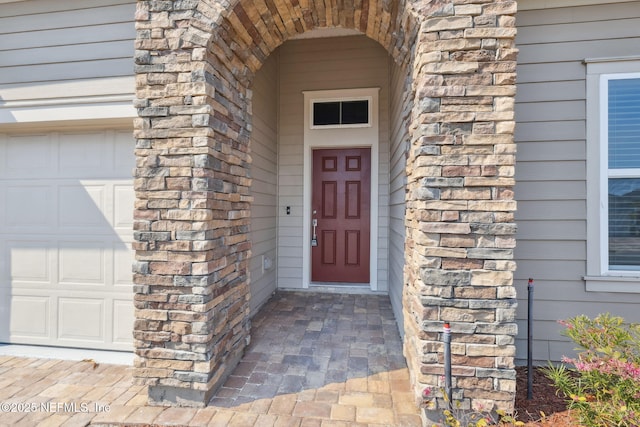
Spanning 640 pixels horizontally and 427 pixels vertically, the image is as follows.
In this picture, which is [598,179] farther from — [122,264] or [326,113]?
[122,264]

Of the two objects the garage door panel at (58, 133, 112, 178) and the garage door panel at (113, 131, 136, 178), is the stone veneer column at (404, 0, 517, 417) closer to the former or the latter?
the garage door panel at (113, 131, 136, 178)

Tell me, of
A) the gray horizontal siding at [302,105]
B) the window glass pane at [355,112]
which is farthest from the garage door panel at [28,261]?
the window glass pane at [355,112]

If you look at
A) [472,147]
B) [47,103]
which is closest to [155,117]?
[47,103]

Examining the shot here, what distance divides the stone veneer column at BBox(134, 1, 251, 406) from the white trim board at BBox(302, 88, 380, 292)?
2.21 metres

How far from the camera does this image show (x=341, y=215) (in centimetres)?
409

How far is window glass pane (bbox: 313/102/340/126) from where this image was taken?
401 centimetres

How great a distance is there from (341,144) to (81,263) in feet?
9.68

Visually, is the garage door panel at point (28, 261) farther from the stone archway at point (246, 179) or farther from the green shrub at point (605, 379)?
the green shrub at point (605, 379)

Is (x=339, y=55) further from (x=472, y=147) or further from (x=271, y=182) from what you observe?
(x=472, y=147)

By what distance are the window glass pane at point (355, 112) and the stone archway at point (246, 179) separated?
5.50 feet

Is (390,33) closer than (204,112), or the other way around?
(204,112)

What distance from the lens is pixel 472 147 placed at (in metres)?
1.61

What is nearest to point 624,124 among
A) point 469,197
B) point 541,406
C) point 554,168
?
point 554,168

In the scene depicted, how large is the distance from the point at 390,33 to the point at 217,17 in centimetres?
113
